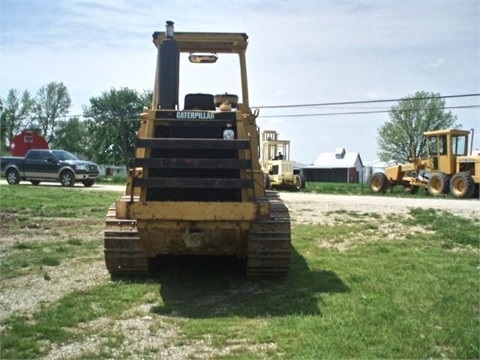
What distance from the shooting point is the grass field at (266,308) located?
14.0ft

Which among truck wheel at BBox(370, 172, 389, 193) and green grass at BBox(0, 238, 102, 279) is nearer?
green grass at BBox(0, 238, 102, 279)

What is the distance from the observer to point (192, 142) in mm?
6133

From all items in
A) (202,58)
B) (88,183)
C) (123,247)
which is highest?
(202,58)

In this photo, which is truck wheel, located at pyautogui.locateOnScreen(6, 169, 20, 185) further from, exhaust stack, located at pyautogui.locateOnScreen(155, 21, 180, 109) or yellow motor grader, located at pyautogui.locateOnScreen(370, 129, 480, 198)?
exhaust stack, located at pyautogui.locateOnScreen(155, 21, 180, 109)

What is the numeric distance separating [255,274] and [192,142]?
1744mm

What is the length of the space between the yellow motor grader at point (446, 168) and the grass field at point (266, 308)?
15.7 meters

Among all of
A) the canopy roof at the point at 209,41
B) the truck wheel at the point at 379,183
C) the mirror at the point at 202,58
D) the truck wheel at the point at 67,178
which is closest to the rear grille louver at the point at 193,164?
the canopy roof at the point at 209,41

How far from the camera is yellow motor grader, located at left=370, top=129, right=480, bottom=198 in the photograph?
24.2m

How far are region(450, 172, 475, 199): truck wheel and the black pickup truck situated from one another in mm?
17234

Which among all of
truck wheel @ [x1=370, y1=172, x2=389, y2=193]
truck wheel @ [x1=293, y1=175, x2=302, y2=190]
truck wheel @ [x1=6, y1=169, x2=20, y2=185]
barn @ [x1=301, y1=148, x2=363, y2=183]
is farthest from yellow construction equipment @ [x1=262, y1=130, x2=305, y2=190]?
barn @ [x1=301, y1=148, x2=363, y2=183]

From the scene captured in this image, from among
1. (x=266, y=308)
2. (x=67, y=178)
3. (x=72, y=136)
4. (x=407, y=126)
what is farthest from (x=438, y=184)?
(x=72, y=136)

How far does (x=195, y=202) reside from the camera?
592cm

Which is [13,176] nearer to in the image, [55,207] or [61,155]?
[61,155]

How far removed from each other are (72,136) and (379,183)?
7715 centimetres
